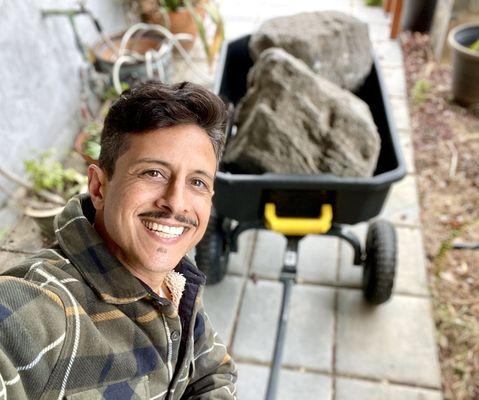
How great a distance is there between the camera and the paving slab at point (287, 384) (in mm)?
2117

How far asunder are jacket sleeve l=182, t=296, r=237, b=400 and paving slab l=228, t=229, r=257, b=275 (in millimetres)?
1210

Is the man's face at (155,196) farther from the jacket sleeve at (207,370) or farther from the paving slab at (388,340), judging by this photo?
the paving slab at (388,340)

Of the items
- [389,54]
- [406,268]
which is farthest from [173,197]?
[389,54]

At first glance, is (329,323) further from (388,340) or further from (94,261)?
(94,261)

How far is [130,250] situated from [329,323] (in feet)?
5.23

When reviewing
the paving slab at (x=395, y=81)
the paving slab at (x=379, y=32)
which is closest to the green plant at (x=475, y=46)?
the paving slab at (x=395, y=81)

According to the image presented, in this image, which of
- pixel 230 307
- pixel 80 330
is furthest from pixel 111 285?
pixel 230 307

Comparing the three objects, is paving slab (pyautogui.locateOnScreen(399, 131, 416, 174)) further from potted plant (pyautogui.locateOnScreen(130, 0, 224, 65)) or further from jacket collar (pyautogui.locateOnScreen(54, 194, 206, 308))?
jacket collar (pyautogui.locateOnScreen(54, 194, 206, 308))

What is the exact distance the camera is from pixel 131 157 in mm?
1047

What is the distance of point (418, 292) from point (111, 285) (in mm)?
1982

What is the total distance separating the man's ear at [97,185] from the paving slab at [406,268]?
1.77 m

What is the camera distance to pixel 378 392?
6.96ft

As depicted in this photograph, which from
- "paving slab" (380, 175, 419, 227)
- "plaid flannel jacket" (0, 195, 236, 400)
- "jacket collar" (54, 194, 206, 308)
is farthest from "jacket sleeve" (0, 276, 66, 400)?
"paving slab" (380, 175, 419, 227)

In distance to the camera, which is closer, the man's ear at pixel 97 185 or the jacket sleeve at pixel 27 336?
the jacket sleeve at pixel 27 336
